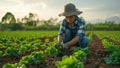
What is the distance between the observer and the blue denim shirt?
7920 mm

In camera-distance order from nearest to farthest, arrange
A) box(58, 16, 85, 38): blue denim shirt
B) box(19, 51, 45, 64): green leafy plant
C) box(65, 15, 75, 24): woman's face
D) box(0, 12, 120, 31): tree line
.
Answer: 1. box(19, 51, 45, 64): green leafy plant
2. box(65, 15, 75, 24): woman's face
3. box(58, 16, 85, 38): blue denim shirt
4. box(0, 12, 120, 31): tree line

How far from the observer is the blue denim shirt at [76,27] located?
7920mm

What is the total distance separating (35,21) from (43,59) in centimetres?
9832

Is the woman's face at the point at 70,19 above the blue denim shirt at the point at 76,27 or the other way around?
above

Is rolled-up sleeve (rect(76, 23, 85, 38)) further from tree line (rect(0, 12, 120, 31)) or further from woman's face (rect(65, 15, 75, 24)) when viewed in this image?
tree line (rect(0, 12, 120, 31))

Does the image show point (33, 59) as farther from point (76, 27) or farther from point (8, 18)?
point (8, 18)

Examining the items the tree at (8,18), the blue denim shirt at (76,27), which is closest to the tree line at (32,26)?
the tree at (8,18)

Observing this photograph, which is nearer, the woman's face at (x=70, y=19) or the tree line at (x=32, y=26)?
the woman's face at (x=70, y=19)

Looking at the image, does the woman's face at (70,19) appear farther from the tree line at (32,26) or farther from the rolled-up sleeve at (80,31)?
the tree line at (32,26)

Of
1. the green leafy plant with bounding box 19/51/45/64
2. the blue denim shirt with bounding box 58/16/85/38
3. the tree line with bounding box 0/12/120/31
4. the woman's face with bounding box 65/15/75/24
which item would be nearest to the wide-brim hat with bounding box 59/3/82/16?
the woman's face with bounding box 65/15/75/24

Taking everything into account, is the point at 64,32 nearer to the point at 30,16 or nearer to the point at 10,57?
the point at 10,57

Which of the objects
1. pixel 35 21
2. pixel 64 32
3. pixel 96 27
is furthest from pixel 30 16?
pixel 64 32

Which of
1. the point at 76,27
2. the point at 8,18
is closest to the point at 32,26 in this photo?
the point at 8,18

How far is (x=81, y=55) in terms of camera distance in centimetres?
604
